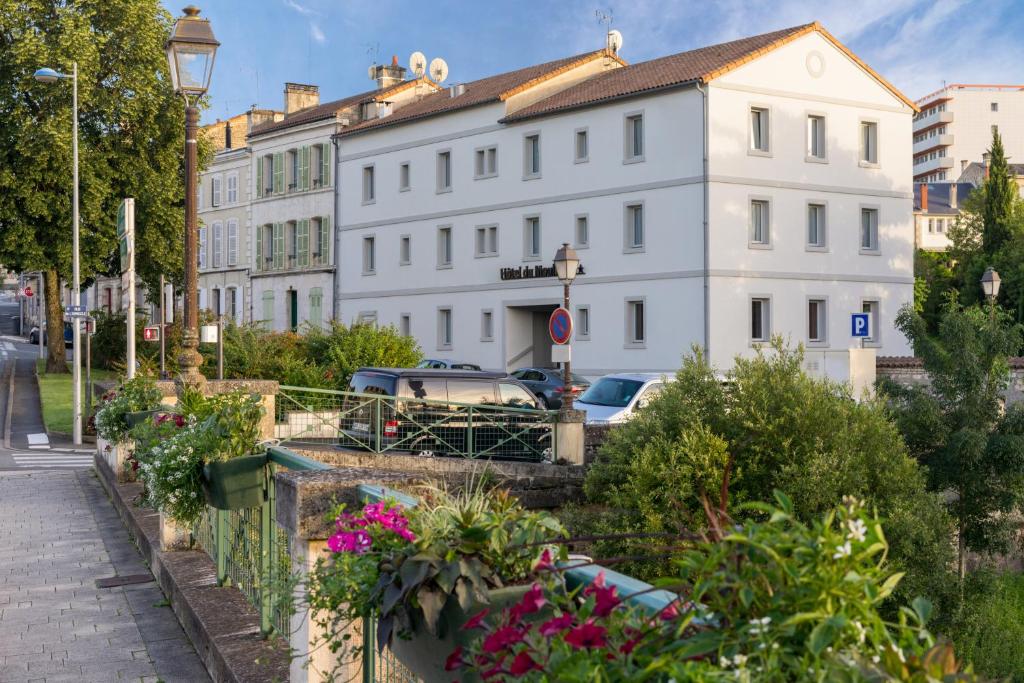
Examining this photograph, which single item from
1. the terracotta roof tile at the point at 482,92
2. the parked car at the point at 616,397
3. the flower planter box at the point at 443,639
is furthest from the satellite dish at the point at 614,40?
the flower planter box at the point at 443,639

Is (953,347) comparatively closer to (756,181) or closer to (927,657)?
(756,181)

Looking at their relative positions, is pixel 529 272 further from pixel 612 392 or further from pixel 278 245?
pixel 612 392

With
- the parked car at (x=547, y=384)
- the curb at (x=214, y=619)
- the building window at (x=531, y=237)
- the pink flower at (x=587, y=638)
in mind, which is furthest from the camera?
the building window at (x=531, y=237)

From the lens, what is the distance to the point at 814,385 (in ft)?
60.3

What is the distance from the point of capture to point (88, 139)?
4284 centimetres

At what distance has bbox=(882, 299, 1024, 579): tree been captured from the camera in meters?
22.0

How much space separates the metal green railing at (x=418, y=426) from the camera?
54.8 feet

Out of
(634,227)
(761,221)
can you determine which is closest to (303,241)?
(634,227)

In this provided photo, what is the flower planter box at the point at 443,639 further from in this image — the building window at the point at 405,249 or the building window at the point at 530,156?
the building window at the point at 405,249

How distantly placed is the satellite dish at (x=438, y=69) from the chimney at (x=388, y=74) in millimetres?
3299

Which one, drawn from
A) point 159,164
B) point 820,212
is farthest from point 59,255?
point 820,212

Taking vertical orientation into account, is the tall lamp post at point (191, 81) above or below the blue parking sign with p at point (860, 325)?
above

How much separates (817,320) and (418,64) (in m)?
25.2

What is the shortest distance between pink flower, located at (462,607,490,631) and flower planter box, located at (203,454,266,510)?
3.98m
